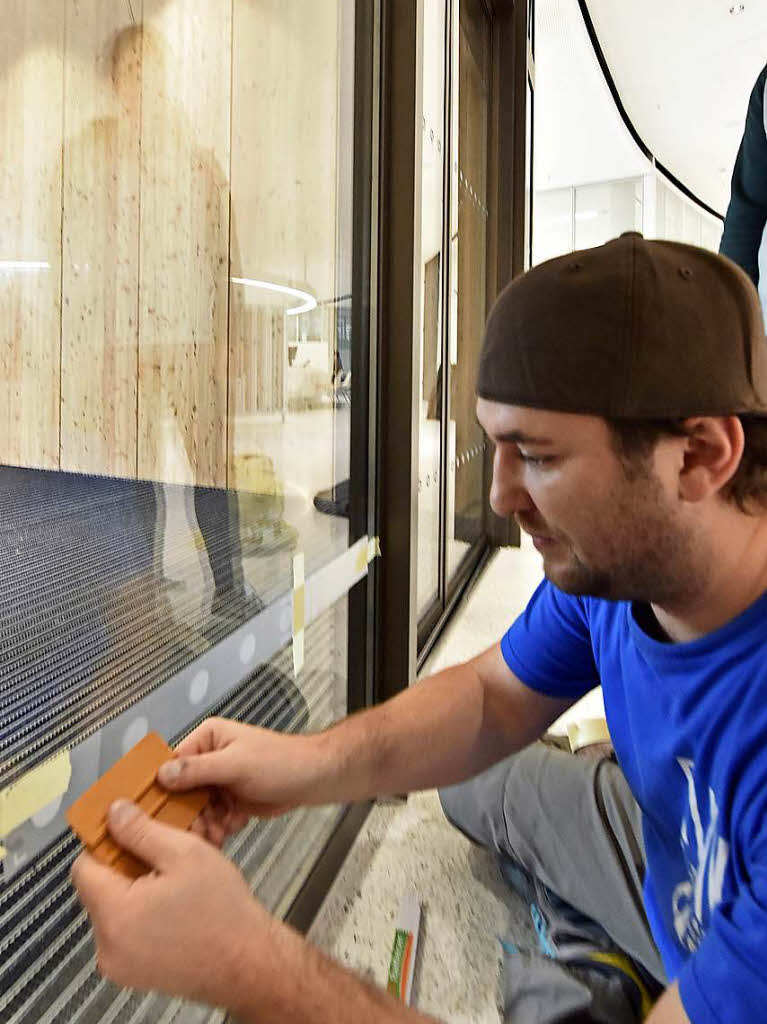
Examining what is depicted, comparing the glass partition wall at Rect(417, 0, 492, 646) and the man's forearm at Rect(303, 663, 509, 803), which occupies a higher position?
the glass partition wall at Rect(417, 0, 492, 646)

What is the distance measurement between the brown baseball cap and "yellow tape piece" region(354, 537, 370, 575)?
70 cm

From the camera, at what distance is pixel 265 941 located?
54cm

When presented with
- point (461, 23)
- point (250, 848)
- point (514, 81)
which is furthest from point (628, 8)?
point (250, 848)

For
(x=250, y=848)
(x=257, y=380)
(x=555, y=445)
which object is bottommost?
(x=250, y=848)

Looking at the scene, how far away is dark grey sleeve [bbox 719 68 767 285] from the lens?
156cm

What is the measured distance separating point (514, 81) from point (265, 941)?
3.61m

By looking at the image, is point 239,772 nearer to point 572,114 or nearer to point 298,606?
point 298,606

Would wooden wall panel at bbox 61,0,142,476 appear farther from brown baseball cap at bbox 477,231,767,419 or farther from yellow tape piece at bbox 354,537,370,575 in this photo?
brown baseball cap at bbox 477,231,767,419

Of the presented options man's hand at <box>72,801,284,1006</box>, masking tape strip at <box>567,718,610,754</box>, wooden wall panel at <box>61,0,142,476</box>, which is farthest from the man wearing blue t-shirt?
wooden wall panel at <box>61,0,142,476</box>

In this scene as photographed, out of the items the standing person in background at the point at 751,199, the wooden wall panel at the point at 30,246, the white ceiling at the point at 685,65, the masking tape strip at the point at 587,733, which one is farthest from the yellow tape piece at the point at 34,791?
the white ceiling at the point at 685,65

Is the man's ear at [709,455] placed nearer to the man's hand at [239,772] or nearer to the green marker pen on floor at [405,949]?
the man's hand at [239,772]

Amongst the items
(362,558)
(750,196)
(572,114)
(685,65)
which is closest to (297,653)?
(362,558)

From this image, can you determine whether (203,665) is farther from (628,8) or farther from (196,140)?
(628,8)

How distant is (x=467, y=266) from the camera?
2.91m
